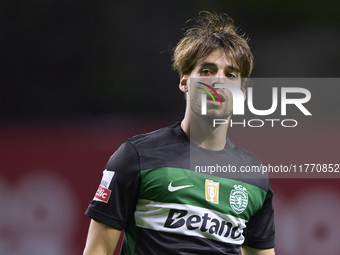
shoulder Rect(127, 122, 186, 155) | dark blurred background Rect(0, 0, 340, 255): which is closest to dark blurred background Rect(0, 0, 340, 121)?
dark blurred background Rect(0, 0, 340, 255)

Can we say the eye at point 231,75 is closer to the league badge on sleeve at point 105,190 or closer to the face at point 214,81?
the face at point 214,81

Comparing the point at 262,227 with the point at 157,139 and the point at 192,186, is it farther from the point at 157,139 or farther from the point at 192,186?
the point at 157,139

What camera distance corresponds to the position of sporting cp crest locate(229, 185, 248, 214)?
6.20 ft

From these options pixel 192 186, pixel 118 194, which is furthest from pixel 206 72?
pixel 118 194

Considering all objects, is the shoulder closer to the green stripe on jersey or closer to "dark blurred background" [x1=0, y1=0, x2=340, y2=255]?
the green stripe on jersey

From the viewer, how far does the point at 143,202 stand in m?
1.79

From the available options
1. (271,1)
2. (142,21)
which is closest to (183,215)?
(142,21)

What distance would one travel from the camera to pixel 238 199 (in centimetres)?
190

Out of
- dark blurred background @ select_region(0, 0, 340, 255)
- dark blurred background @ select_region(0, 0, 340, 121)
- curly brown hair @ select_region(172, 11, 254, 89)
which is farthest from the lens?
dark blurred background @ select_region(0, 0, 340, 121)

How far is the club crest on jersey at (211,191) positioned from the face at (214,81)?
0.24 meters

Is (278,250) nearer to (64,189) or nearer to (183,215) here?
(64,189)

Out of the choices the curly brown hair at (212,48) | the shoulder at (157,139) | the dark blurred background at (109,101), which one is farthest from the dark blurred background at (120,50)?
the shoulder at (157,139)

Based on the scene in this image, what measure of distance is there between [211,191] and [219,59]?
496mm

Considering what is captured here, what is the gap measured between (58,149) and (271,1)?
2069 mm
